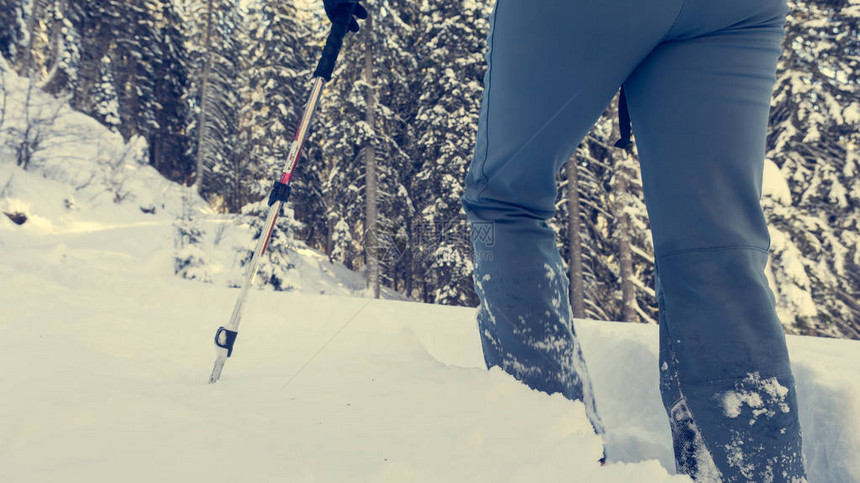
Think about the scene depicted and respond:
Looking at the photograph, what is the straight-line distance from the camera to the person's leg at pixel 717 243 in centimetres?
83

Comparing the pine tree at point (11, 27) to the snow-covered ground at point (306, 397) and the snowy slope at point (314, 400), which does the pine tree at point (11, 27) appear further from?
the snowy slope at point (314, 400)

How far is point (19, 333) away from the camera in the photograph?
1.41m

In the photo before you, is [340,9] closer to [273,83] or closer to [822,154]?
[822,154]

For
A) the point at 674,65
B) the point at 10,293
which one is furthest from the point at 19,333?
the point at 674,65

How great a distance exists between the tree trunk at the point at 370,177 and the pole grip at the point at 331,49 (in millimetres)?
11682

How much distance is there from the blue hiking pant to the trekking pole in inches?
20.8

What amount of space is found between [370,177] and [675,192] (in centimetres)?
1258

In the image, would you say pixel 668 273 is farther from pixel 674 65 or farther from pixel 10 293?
pixel 10 293

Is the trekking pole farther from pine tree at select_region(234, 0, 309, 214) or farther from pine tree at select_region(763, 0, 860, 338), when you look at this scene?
pine tree at select_region(234, 0, 309, 214)

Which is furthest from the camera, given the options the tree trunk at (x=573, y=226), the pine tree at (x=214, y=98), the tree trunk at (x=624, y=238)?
the pine tree at (x=214, y=98)

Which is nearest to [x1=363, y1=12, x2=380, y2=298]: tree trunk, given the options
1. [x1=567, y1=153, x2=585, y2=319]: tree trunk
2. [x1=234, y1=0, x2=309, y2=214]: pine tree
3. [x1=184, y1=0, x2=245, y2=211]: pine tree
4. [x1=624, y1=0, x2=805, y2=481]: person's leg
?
[x1=234, y1=0, x2=309, y2=214]: pine tree

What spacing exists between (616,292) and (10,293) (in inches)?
517

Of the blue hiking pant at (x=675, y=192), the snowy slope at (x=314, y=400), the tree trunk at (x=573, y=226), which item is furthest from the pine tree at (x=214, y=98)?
the blue hiking pant at (x=675, y=192)

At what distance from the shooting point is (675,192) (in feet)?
3.06
